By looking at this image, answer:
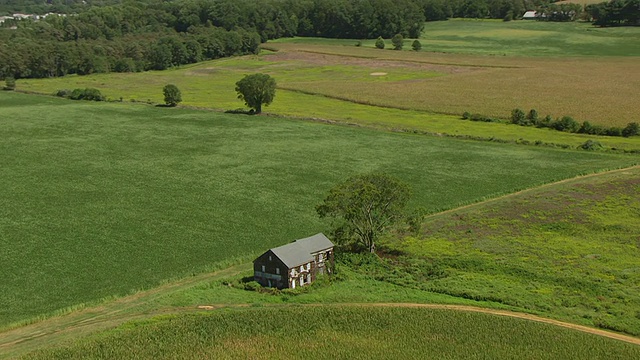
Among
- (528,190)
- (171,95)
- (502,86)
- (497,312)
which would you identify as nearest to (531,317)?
(497,312)

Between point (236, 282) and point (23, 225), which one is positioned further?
point (23, 225)

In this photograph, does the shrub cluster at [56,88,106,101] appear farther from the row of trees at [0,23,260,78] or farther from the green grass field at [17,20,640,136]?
the row of trees at [0,23,260,78]

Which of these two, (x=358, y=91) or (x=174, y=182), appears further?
(x=358, y=91)

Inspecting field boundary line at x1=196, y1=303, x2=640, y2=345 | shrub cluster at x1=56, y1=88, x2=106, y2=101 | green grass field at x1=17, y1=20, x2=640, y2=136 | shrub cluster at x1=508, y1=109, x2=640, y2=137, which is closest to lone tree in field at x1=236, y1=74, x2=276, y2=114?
green grass field at x1=17, y1=20, x2=640, y2=136

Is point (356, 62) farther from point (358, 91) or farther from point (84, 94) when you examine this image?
point (84, 94)

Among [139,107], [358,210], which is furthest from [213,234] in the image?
[139,107]

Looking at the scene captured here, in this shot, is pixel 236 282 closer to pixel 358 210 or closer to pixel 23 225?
pixel 358 210

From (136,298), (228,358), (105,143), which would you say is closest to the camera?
(228,358)
